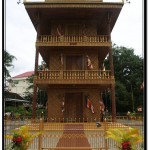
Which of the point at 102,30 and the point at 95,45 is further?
the point at 102,30

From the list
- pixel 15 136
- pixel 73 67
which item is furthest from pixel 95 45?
pixel 15 136

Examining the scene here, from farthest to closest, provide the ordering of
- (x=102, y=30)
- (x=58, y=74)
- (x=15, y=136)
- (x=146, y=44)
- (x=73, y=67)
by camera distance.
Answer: (x=102, y=30), (x=73, y=67), (x=58, y=74), (x=15, y=136), (x=146, y=44)

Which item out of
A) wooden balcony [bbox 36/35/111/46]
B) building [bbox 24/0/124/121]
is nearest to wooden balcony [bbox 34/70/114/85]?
building [bbox 24/0/124/121]

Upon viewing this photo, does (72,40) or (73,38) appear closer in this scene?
(72,40)

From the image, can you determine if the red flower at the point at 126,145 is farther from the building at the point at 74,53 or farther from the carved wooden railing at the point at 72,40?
the carved wooden railing at the point at 72,40

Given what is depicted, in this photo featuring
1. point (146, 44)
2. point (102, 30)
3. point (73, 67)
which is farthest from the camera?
point (102, 30)

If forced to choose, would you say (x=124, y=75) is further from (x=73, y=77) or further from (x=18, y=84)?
(x=18, y=84)

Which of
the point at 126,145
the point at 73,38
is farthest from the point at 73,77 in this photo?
the point at 126,145

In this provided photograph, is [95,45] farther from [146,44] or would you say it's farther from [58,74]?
[146,44]

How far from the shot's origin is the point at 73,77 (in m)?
15.7

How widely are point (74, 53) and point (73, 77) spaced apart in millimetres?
2013

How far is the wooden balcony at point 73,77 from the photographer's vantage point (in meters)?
15.6

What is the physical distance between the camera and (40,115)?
53.0 feet

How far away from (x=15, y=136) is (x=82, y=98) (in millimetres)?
10501
